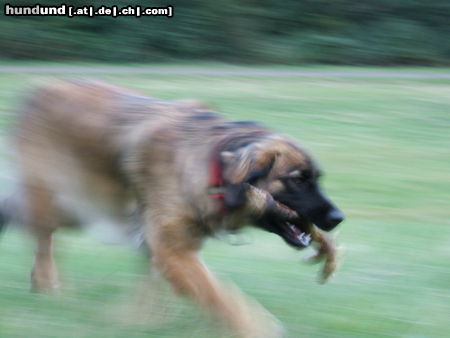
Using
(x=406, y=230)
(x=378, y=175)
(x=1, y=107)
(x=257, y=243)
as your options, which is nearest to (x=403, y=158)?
(x=378, y=175)

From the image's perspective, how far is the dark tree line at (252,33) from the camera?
25581 mm

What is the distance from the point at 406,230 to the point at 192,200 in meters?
3.41

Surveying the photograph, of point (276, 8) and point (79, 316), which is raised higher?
point (79, 316)

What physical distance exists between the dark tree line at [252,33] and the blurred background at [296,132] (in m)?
0.04

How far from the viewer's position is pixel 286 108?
17047 millimetres

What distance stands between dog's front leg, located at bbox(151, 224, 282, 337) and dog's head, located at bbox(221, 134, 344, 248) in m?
0.41

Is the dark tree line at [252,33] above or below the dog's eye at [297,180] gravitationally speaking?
A: below

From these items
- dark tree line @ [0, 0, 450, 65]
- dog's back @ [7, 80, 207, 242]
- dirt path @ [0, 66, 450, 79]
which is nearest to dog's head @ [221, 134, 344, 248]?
dog's back @ [7, 80, 207, 242]

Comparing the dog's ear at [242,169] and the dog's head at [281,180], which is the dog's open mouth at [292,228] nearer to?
the dog's head at [281,180]

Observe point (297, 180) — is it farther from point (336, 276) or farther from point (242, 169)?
point (336, 276)

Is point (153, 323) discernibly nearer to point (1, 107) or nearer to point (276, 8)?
point (1, 107)

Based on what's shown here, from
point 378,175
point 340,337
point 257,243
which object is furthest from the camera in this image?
point 378,175

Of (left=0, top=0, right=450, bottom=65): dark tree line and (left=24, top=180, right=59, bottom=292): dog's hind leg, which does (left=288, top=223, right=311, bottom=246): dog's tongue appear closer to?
(left=24, top=180, right=59, bottom=292): dog's hind leg

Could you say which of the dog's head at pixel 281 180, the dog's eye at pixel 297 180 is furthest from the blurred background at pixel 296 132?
the dog's eye at pixel 297 180
